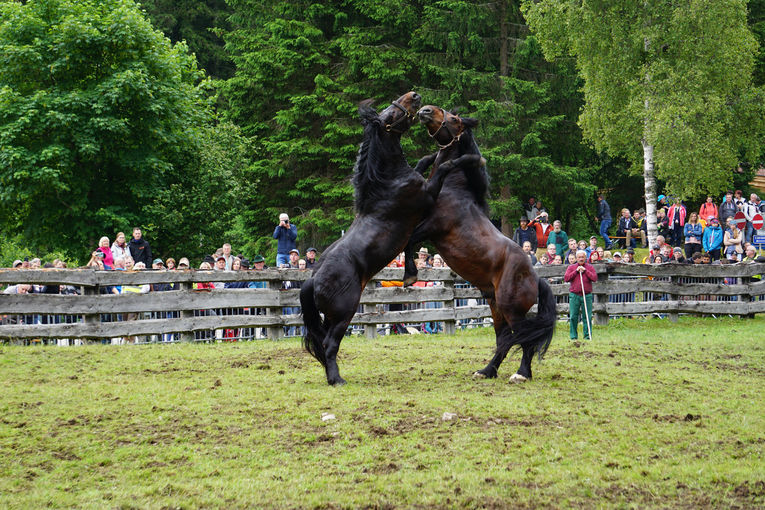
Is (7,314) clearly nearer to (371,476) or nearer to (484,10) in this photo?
(371,476)

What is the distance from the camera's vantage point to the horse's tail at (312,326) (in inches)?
317

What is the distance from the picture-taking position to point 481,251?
826 centimetres

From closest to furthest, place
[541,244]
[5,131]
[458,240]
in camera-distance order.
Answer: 1. [458,240]
2. [5,131]
3. [541,244]

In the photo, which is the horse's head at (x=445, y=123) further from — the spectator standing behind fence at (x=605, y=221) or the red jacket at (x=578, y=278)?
the spectator standing behind fence at (x=605, y=221)

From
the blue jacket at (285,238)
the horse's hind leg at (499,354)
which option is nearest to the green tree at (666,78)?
the blue jacket at (285,238)

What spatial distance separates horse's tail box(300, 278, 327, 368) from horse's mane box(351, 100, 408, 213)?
1.07 metres

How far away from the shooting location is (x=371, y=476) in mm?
4840

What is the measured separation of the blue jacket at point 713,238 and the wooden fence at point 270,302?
425 cm

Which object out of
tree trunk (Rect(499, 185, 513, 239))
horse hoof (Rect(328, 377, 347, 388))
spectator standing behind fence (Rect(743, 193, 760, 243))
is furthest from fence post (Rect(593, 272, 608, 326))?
tree trunk (Rect(499, 185, 513, 239))

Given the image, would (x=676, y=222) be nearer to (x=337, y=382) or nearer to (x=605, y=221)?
(x=605, y=221)

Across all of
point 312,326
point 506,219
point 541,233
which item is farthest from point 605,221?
point 312,326

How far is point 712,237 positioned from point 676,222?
12.3ft

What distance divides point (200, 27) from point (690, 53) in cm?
2444

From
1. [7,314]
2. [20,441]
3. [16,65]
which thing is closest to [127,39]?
[16,65]
